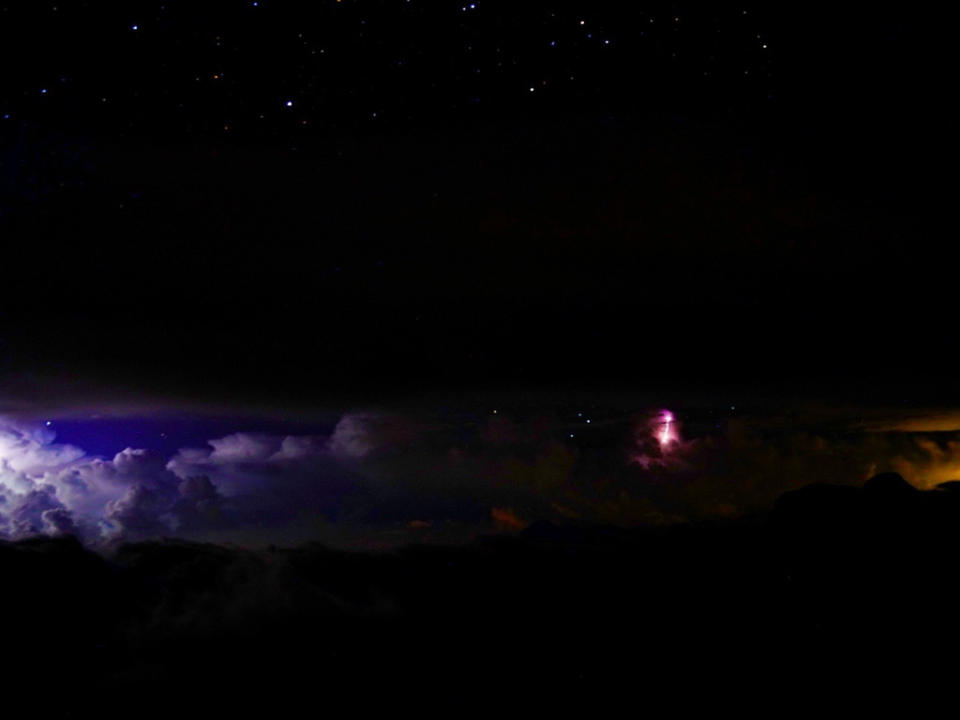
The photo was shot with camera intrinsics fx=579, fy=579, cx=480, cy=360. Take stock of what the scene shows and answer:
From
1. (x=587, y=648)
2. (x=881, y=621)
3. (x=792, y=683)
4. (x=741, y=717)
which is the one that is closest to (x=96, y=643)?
(x=587, y=648)

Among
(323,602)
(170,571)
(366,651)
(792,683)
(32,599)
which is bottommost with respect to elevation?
(323,602)

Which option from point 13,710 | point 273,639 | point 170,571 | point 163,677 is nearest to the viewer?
point 13,710

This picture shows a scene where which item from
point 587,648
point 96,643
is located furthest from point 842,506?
point 96,643

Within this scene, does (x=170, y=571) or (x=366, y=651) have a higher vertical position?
(x=366, y=651)

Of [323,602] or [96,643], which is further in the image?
[323,602]

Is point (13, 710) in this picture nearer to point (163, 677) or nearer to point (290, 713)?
point (163, 677)

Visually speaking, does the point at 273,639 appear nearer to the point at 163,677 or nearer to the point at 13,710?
the point at 163,677

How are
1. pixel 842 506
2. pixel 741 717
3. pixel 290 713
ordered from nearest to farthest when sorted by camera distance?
pixel 741 717
pixel 290 713
pixel 842 506

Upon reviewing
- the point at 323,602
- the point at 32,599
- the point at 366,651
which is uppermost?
the point at 32,599

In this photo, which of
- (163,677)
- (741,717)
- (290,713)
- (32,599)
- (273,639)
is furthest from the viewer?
(273,639)
